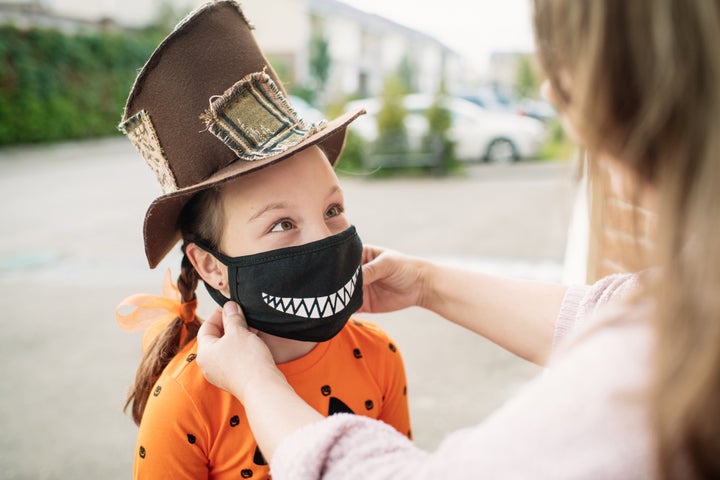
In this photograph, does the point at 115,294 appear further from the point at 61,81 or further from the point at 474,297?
the point at 61,81

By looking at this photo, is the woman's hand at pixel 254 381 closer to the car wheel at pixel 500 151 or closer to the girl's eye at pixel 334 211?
the girl's eye at pixel 334 211

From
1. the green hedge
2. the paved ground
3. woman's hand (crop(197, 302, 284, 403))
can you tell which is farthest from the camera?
the green hedge

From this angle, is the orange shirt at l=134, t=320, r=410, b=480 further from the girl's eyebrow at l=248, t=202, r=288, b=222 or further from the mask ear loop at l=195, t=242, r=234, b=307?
the girl's eyebrow at l=248, t=202, r=288, b=222

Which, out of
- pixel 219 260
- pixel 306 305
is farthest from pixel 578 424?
pixel 219 260

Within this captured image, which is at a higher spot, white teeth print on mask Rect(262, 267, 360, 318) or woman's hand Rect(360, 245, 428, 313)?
white teeth print on mask Rect(262, 267, 360, 318)

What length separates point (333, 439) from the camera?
1.05 m

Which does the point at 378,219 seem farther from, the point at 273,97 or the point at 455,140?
the point at 273,97

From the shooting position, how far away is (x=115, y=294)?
5449mm

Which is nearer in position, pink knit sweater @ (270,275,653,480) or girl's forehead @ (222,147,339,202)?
pink knit sweater @ (270,275,653,480)

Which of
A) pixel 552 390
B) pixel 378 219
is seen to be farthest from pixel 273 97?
pixel 378 219

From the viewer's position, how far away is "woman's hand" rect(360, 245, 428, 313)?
1845 mm

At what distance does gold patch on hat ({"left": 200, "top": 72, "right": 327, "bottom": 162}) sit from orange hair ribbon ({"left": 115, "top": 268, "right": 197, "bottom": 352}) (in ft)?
1.79

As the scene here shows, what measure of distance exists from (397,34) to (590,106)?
4916 centimetres

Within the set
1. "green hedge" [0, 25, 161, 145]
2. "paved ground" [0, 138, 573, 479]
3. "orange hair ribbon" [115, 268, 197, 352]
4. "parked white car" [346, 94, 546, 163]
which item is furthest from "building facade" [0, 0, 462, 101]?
"orange hair ribbon" [115, 268, 197, 352]
